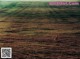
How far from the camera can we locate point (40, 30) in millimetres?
2773

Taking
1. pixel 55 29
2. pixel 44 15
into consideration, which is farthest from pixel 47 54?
pixel 44 15

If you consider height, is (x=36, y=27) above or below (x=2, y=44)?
above

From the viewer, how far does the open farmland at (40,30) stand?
107 inches

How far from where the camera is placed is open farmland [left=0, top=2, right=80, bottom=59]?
2.73m

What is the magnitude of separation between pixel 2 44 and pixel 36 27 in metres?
0.51

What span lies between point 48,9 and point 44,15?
10 centimetres

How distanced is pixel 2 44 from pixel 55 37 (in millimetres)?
716

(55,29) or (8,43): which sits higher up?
(55,29)

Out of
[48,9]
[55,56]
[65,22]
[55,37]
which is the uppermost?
[48,9]

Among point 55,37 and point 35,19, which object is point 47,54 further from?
point 35,19

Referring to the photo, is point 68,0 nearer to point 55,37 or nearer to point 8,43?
point 55,37

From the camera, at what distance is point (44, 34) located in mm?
2773

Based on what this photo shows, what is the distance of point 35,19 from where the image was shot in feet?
9.20

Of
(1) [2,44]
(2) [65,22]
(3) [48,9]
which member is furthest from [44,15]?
(1) [2,44]
